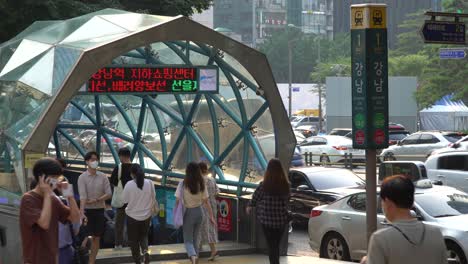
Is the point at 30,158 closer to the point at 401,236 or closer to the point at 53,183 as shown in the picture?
the point at 53,183

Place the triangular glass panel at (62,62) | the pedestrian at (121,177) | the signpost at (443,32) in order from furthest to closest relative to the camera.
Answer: the signpost at (443,32), the pedestrian at (121,177), the triangular glass panel at (62,62)

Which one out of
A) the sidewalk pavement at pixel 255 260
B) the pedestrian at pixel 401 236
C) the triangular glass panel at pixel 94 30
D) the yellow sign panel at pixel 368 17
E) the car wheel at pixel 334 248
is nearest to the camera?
the pedestrian at pixel 401 236

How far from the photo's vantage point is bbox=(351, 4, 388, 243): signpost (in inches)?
414

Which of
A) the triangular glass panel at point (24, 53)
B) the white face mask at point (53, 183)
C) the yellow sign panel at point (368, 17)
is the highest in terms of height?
the yellow sign panel at point (368, 17)

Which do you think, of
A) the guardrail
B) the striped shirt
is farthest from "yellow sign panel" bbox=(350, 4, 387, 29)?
the guardrail

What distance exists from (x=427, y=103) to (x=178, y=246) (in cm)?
4542

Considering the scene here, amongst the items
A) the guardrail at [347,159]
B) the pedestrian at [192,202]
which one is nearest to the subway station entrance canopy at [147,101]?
the pedestrian at [192,202]

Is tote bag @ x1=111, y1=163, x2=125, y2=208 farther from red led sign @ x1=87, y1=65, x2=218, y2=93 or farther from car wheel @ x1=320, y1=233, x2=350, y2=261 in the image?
car wheel @ x1=320, y1=233, x2=350, y2=261

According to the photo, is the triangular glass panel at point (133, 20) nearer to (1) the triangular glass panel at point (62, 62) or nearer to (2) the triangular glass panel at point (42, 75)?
(1) the triangular glass panel at point (62, 62)

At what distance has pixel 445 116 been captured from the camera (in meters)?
62.1

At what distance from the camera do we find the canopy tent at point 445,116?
200 feet

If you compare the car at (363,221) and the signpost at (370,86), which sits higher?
the signpost at (370,86)

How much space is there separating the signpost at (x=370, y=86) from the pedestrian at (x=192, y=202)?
320 centimetres

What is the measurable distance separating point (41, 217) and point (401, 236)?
3006mm
